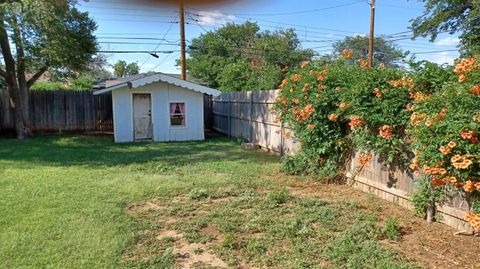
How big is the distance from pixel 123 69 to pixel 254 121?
43083mm

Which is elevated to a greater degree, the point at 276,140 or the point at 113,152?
the point at 276,140

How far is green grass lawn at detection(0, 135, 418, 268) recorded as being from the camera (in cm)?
340

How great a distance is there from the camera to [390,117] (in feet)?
16.0

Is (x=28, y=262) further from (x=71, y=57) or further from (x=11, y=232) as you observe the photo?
(x=71, y=57)

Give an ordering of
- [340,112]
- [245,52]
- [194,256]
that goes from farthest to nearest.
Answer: [245,52] < [340,112] < [194,256]

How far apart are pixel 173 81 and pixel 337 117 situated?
→ 303 inches

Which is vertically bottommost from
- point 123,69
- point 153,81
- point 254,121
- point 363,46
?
point 254,121

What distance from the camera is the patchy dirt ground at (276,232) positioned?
11.0 ft

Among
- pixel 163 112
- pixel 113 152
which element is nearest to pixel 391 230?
pixel 113 152

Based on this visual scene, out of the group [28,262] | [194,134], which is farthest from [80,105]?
[28,262]

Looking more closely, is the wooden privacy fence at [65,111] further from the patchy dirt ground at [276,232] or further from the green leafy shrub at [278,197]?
the green leafy shrub at [278,197]

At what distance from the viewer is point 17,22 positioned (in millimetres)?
10750

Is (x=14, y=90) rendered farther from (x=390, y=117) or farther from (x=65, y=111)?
(x=390, y=117)

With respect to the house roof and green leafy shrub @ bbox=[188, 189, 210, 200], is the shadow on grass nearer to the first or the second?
the house roof
